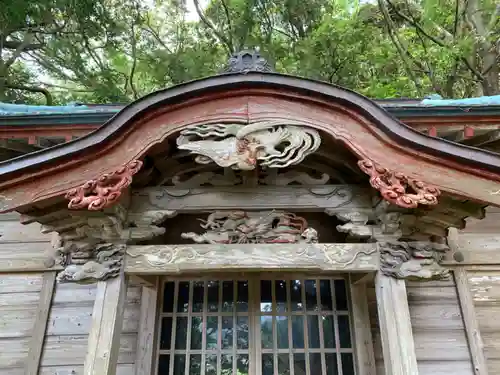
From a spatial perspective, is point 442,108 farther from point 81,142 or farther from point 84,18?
point 84,18

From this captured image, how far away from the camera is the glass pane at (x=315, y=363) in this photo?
157 inches

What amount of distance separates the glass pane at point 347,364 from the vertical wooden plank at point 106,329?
212 cm

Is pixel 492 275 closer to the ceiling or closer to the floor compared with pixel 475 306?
closer to the ceiling

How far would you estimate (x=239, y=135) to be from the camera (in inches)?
128

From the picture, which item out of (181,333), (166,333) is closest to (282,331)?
(181,333)

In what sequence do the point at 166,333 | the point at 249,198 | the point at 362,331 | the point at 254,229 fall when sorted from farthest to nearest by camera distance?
→ the point at 166,333 < the point at 362,331 < the point at 249,198 < the point at 254,229

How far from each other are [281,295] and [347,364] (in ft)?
2.94

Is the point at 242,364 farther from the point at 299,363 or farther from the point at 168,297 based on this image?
the point at 168,297

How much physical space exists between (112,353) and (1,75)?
8974 millimetres

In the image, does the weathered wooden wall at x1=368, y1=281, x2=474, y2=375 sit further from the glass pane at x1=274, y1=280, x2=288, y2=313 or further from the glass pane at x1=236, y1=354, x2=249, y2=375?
the glass pane at x1=236, y1=354, x2=249, y2=375

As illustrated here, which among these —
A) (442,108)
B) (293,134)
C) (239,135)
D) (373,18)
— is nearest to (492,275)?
(442,108)

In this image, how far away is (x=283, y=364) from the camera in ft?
13.1

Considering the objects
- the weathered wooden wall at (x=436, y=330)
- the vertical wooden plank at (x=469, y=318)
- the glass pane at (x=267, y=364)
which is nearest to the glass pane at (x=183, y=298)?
the glass pane at (x=267, y=364)

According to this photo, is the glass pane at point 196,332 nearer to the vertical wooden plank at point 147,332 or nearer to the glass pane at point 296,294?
the vertical wooden plank at point 147,332
